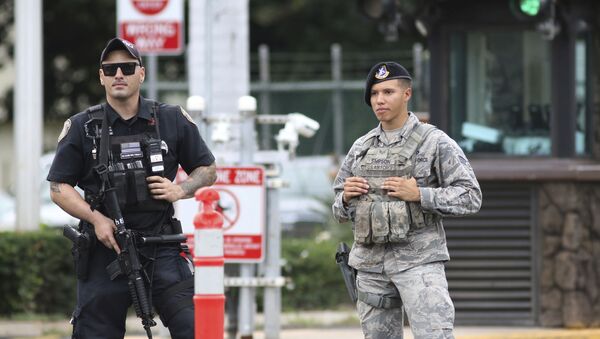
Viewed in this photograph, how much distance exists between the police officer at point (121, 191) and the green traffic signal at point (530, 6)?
416 cm

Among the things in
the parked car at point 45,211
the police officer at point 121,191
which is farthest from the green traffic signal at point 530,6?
the parked car at point 45,211

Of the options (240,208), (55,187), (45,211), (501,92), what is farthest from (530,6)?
(45,211)

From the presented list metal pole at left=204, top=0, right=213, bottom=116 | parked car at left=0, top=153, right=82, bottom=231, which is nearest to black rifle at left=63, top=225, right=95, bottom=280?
metal pole at left=204, top=0, right=213, bottom=116

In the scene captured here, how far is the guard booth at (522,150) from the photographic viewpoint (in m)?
10.8

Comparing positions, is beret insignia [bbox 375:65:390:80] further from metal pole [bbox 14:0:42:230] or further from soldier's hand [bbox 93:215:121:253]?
Answer: metal pole [bbox 14:0:42:230]

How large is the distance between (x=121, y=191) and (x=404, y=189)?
4.19 feet

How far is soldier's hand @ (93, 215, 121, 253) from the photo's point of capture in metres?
6.36

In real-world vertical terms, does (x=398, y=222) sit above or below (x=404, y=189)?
below

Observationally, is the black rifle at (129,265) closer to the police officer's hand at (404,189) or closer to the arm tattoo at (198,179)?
the arm tattoo at (198,179)

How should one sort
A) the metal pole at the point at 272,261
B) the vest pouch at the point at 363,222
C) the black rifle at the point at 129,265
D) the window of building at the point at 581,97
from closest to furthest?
the black rifle at the point at 129,265 < the vest pouch at the point at 363,222 < the metal pole at the point at 272,261 < the window of building at the point at 581,97

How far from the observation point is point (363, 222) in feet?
21.5

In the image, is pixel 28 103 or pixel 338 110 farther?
pixel 338 110

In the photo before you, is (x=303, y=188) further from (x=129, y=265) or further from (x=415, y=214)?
(x=129, y=265)

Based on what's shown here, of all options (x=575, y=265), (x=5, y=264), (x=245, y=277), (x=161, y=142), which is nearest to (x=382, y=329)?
(x=161, y=142)
